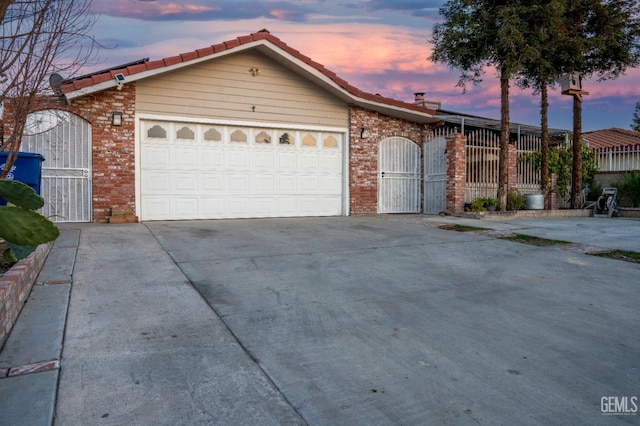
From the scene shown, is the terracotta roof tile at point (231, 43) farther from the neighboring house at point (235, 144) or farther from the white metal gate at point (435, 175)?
the white metal gate at point (435, 175)

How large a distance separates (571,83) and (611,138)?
14.0 metres

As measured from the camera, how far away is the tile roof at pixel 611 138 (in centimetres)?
2183

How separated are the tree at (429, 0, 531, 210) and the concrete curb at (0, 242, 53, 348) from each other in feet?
35.5

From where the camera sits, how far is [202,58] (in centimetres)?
987

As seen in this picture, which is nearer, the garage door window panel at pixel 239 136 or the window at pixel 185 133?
the window at pixel 185 133

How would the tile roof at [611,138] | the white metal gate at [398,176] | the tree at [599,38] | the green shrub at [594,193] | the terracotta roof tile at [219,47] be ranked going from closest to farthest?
the terracotta roof tile at [219,47] < the tree at [599,38] < the white metal gate at [398,176] < the green shrub at [594,193] < the tile roof at [611,138]

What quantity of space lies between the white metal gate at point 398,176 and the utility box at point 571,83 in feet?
15.6

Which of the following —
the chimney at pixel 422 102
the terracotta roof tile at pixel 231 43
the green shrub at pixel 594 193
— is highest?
the chimney at pixel 422 102

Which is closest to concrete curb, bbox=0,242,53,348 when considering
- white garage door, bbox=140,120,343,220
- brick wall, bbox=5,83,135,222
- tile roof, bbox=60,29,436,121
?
tile roof, bbox=60,29,436,121

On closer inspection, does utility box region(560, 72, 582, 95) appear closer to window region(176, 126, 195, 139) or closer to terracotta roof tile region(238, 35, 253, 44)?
terracotta roof tile region(238, 35, 253, 44)

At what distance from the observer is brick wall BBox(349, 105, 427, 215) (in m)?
12.2

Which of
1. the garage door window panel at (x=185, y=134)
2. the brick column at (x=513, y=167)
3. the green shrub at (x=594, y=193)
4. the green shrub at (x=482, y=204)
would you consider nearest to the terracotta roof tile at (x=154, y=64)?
the garage door window panel at (x=185, y=134)

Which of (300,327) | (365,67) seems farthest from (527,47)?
(300,327)

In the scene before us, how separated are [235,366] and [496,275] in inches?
144
